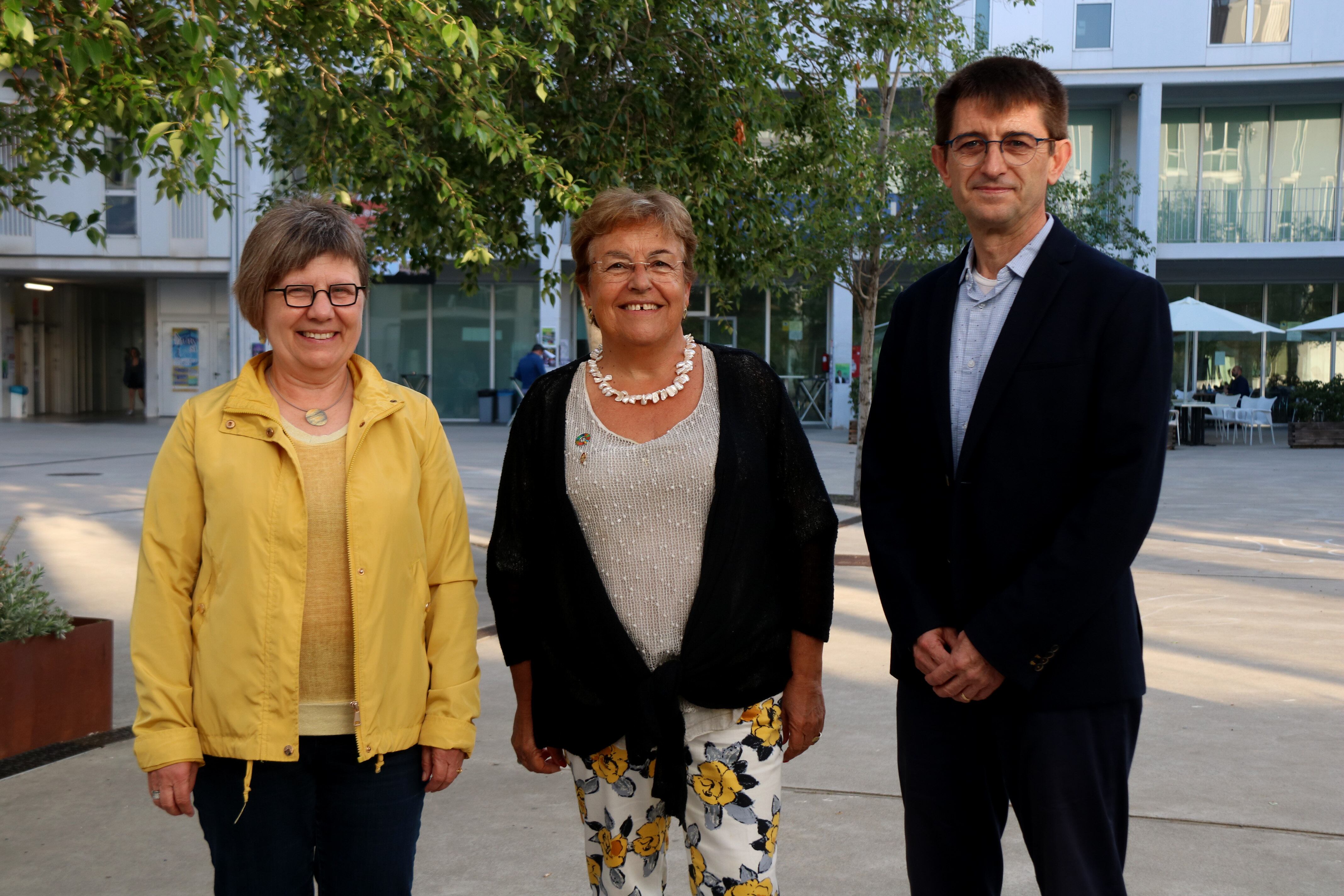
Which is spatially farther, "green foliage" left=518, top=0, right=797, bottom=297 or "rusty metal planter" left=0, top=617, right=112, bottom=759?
"green foliage" left=518, top=0, right=797, bottom=297

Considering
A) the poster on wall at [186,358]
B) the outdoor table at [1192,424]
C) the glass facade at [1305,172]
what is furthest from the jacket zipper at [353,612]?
the poster on wall at [186,358]

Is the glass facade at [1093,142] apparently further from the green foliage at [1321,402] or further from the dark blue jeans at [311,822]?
the dark blue jeans at [311,822]

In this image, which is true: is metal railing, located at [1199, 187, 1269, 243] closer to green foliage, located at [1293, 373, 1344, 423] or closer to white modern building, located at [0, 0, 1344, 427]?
white modern building, located at [0, 0, 1344, 427]

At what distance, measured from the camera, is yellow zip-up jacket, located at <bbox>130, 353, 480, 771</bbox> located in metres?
2.23

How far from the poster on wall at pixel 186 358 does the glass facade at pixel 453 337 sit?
4559 millimetres

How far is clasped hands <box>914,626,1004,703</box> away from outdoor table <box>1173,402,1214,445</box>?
2342 centimetres

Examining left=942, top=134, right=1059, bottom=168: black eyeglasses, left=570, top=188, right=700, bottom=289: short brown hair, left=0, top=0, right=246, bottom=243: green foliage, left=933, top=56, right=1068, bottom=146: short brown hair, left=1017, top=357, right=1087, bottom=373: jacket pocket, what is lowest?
left=1017, top=357, right=1087, bottom=373: jacket pocket

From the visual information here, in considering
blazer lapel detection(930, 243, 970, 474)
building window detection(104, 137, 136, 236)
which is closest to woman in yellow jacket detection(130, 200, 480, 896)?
blazer lapel detection(930, 243, 970, 474)

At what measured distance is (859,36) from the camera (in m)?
9.98

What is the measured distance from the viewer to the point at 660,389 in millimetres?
2570

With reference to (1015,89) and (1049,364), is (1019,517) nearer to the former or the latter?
(1049,364)

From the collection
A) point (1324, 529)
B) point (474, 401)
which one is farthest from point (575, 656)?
point (474, 401)

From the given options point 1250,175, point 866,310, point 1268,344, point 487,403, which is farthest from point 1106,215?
point 487,403

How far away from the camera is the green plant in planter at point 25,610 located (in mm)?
4598
